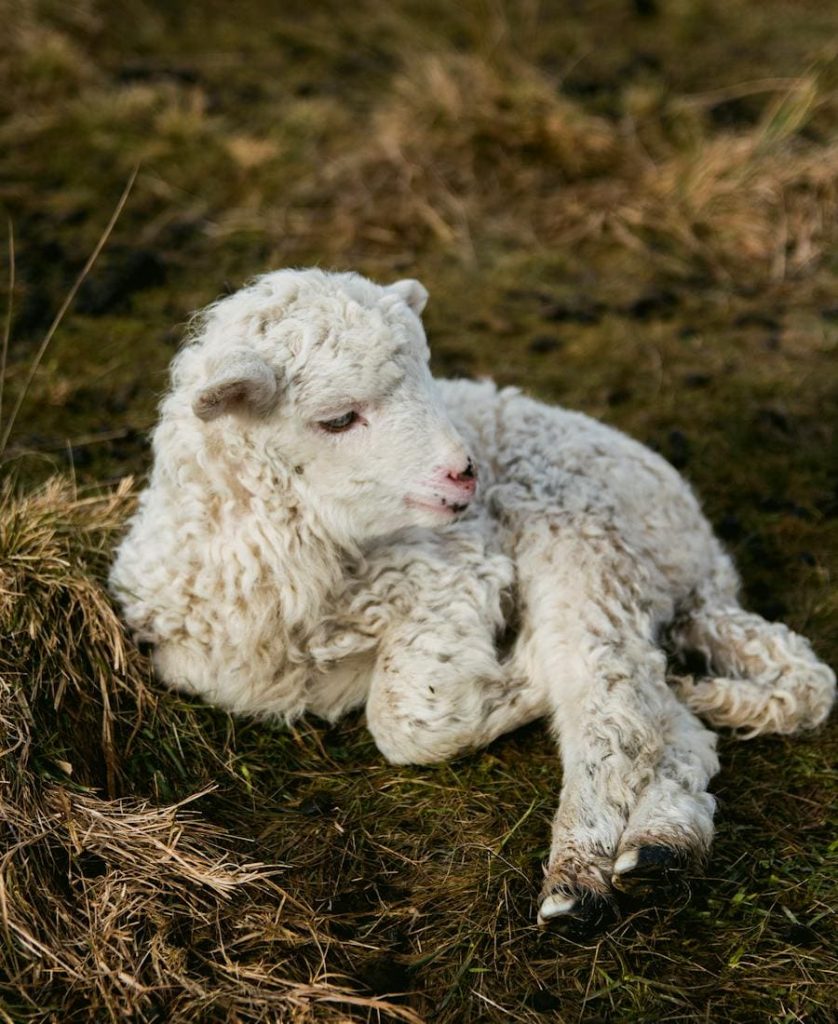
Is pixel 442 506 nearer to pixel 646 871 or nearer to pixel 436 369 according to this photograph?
pixel 646 871

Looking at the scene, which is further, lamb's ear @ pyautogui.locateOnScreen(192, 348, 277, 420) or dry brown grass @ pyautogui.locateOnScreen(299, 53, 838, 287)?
dry brown grass @ pyautogui.locateOnScreen(299, 53, 838, 287)

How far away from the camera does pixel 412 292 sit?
4492mm

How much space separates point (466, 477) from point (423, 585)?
2.06 feet

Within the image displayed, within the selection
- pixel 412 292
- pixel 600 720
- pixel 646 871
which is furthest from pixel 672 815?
pixel 412 292

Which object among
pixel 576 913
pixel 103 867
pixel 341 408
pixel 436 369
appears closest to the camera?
pixel 576 913

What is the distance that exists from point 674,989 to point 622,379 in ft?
14.1

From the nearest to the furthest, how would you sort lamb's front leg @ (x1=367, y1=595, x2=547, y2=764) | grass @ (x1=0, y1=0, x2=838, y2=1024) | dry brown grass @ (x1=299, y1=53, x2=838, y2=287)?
grass @ (x1=0, y1=0, x2=838, y2=1024), lamb's front leg @ (x1=367, y1=595, x2=547, y2=764), dry brown grass @ (x1=299, y1=53, x2=838, y2=287)

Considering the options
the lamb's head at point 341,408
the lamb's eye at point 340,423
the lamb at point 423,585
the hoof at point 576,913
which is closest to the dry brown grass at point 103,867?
the lamb at point 423,585

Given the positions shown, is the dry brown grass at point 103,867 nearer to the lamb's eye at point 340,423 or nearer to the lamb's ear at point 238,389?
the lamb's ear at point 238,389

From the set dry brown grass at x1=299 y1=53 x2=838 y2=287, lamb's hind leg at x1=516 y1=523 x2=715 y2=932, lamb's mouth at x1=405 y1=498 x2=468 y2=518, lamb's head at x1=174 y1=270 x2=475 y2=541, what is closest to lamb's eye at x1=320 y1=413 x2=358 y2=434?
lamb's head at x1=174 y1=270 x2=475 y2=541

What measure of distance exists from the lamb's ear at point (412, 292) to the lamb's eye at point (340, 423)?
2.33ft

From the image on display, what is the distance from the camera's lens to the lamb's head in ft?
12.6

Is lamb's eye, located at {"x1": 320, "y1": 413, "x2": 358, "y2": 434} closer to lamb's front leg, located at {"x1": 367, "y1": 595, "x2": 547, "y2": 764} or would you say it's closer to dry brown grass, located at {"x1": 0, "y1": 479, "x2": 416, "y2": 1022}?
lamb's front leg, located at {"x1": 367, "y1": 595, "x2": 547, "y2": 764}

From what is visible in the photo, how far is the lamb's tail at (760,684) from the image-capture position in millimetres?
4410
